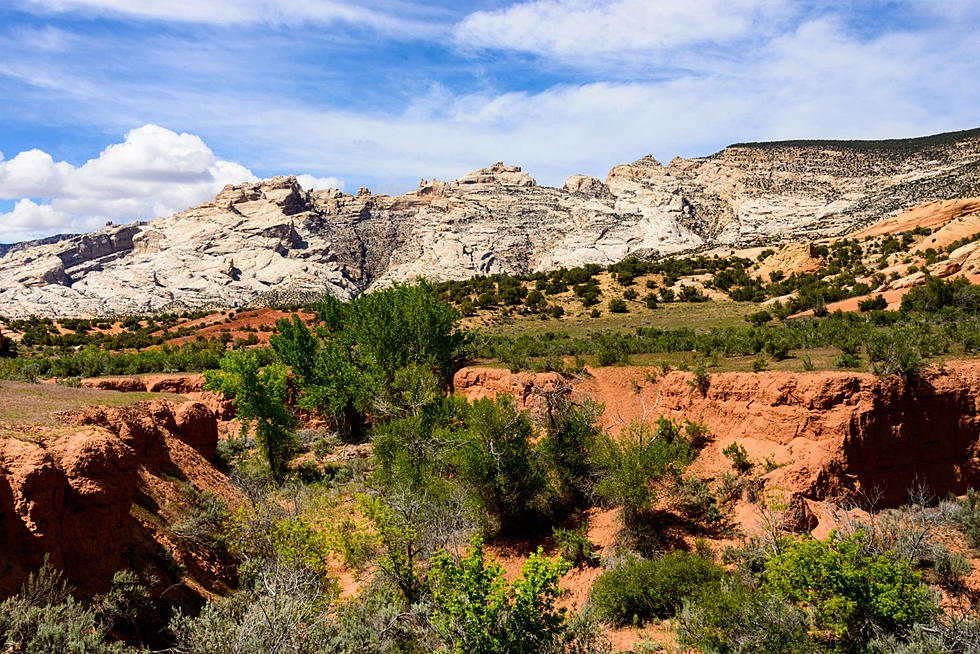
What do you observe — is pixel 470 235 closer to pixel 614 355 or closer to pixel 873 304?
pixel 873 304

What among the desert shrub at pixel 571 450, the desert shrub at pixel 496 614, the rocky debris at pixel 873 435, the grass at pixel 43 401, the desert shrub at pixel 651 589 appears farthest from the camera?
the desert shrub at pixel 571 450

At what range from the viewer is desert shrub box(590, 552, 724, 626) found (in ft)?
38.2

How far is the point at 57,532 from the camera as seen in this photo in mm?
8000

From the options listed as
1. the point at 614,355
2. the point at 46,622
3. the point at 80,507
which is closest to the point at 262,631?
the point at 46,622

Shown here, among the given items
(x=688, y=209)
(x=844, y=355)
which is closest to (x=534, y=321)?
(x=844, y=355)

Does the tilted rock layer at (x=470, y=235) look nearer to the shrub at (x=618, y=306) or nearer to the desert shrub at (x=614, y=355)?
the shrub at (x=618, y=306)

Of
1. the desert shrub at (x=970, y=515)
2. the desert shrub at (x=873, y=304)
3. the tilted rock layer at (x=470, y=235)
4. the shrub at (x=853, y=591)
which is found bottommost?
the desert shrub at (x=970, y=515)

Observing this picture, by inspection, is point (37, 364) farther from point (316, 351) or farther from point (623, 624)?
point (623, 624)

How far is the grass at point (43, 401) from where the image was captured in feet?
34.3

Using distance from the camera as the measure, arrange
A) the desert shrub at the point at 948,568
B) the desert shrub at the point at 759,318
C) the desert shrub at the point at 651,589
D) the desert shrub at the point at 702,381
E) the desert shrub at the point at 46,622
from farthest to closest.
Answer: the desert shrub at the point at 759,318
the desert shrub at the point at 702,381
the desert shrub at the point at 651,589
the desert shrub at the point at 948,568
the desert shrub at the point at 46,622

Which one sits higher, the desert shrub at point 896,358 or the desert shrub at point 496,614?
the desert shrub at point 896,358

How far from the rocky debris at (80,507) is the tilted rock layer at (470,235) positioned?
10745 cm

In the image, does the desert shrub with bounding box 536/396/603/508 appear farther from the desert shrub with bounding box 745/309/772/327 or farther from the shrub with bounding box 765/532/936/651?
the desert shrub with bounding box 745/309/772/327

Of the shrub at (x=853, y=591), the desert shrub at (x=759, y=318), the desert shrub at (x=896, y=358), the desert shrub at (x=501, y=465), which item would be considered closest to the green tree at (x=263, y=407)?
the desert shrub at (x=501, y=465)
